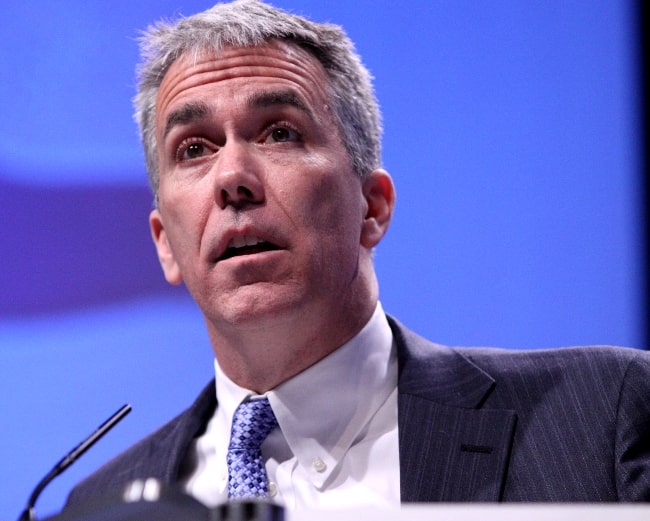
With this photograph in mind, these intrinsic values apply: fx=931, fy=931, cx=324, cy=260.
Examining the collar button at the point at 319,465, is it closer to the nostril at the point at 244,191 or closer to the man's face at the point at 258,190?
the man's face at the point at 258,190

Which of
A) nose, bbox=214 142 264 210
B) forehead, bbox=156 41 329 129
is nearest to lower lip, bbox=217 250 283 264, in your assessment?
nose, bbox=214 142 264 210

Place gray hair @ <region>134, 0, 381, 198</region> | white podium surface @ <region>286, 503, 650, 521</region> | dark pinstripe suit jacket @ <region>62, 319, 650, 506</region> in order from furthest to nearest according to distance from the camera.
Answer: gray hair @ <region>134, 0, 381, 198</region>
dark pinstripe suit jacket @ <region>62, 319, 650, 506</region>
white podium surface @ <region>286, 503, 650, 521</region>

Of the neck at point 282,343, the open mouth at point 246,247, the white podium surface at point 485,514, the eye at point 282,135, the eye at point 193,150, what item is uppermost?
the eye at point 282,135

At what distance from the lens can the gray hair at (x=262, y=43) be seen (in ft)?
7.25

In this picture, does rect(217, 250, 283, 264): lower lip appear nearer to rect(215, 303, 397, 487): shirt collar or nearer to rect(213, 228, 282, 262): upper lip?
rect(213, 228, 282, 262): upper lip

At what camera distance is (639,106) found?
2451mm

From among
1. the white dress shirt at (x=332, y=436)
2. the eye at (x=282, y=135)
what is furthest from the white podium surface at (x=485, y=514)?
the eye at (x=282, y=135)

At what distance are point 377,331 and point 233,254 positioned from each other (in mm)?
420

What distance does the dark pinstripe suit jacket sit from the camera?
1.80 meters

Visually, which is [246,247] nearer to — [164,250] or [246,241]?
[246,241]

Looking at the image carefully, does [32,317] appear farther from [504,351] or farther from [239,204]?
[504,351]

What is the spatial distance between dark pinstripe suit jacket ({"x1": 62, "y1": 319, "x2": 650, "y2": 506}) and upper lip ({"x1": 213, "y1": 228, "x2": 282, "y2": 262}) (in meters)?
0.44

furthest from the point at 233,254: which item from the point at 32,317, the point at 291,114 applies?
the point at 32,317

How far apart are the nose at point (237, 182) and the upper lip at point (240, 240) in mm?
57
